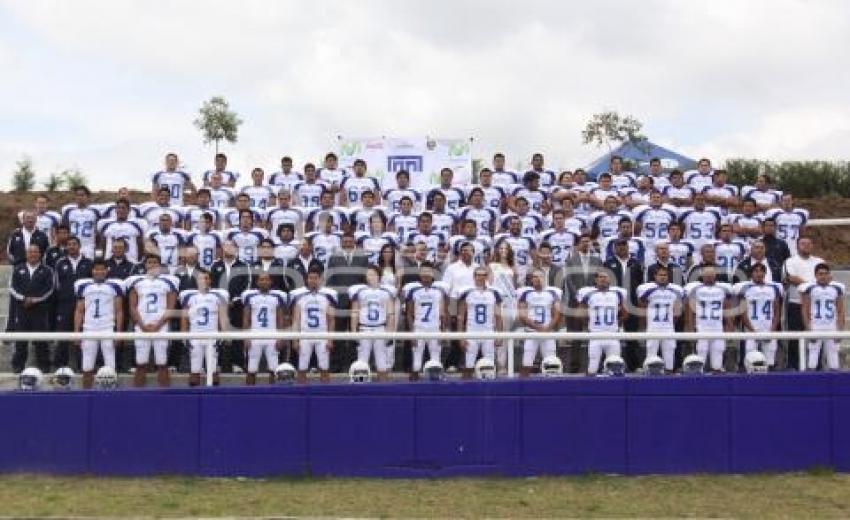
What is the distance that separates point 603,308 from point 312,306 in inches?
124

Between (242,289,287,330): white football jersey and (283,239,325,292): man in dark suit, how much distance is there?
2.26 ft

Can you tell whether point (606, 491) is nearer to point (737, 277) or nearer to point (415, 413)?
point (415, 413)

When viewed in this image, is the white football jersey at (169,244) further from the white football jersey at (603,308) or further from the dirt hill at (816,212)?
the dirt hill at (816,212)

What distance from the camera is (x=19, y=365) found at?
33.9 feet

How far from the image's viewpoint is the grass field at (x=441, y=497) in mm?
8875

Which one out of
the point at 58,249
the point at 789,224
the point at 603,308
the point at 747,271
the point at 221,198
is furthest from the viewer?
the point at 221,198

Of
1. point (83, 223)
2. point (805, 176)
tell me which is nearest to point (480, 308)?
point (83, 223)

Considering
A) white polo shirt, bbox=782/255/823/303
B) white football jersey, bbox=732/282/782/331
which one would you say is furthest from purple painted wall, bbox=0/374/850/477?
white polo shirt, bbox=782/255/823/303

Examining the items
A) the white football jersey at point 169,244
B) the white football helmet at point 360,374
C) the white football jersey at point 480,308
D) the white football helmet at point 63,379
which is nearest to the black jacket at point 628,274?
the white football jersey at point 480,308

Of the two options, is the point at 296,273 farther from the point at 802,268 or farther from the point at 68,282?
the point at 802,268

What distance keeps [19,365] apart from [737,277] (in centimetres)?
812

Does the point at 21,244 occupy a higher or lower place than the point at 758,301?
higher

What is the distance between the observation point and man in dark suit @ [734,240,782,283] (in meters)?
12.6

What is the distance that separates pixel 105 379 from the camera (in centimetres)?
1033
